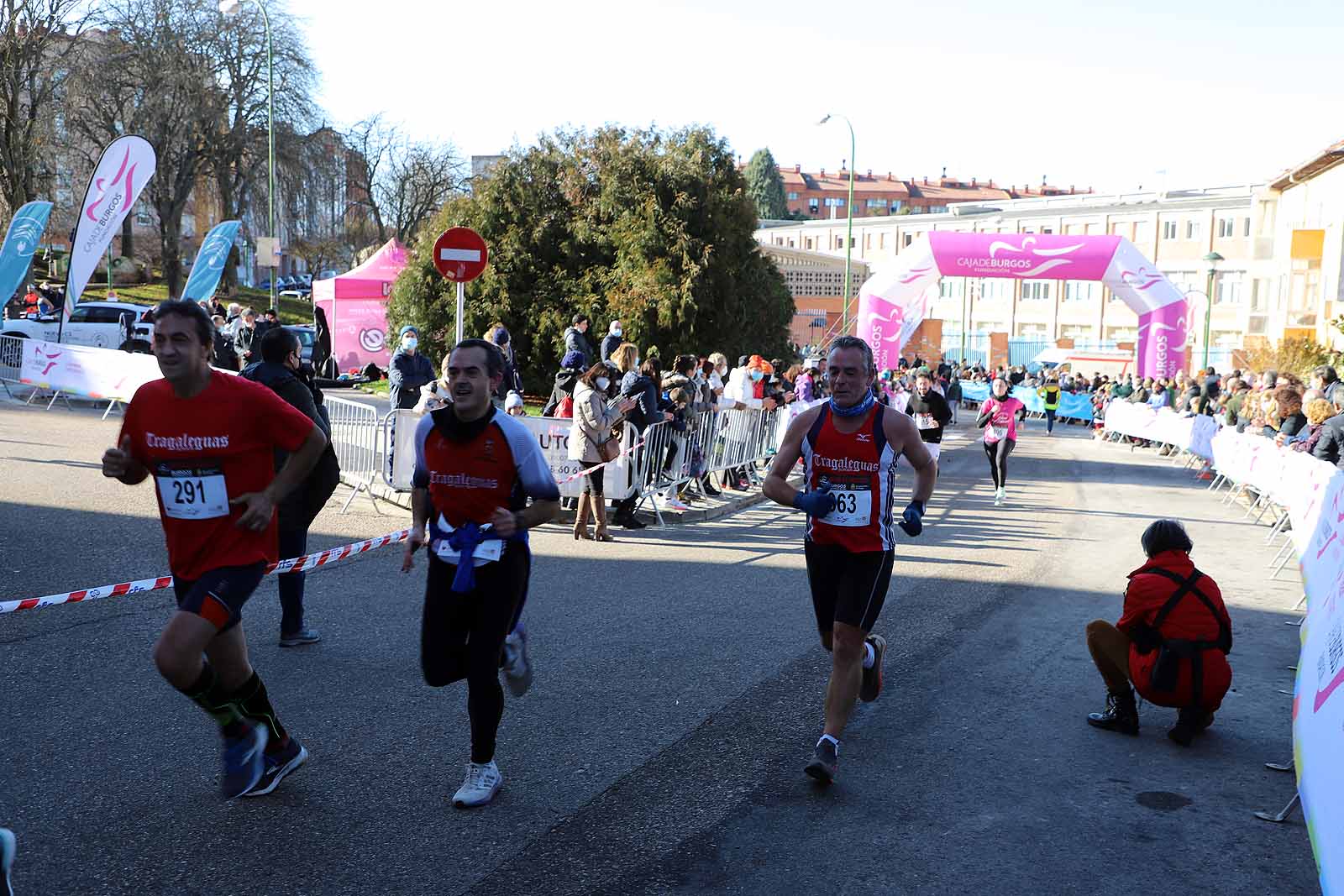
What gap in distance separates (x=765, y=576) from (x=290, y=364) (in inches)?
171

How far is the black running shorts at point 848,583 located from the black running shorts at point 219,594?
2.41 meters

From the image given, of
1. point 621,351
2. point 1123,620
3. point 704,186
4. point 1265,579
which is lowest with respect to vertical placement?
point 1265,579

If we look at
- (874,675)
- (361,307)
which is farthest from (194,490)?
(361,307)

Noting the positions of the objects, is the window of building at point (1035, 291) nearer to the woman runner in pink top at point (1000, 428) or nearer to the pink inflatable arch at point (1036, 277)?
the pink inflatable arch at point (1036, 277)

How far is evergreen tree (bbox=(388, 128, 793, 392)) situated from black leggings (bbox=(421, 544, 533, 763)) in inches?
719

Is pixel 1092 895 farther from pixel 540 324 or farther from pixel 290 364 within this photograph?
pixel 540 324

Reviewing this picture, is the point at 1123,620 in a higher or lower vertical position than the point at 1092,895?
higher

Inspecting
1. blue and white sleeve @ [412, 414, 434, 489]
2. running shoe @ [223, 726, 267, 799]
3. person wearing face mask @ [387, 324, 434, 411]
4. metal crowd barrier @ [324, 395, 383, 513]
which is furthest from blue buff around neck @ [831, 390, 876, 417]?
metal crowd barrier @ [324, 395, 383, 513]

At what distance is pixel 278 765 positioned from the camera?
479 centimetres

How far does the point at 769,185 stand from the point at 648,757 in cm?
11787

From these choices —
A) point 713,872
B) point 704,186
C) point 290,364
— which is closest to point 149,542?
point 290,364

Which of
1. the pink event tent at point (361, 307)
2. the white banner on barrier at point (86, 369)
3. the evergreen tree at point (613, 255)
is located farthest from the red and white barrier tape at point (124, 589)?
the pink event tent at point (361, 307)

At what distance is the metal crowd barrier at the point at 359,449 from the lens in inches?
486

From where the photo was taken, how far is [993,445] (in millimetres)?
15484
